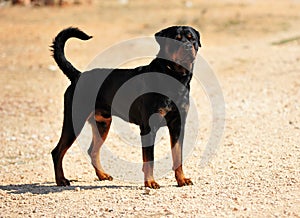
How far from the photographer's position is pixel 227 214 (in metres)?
5.05

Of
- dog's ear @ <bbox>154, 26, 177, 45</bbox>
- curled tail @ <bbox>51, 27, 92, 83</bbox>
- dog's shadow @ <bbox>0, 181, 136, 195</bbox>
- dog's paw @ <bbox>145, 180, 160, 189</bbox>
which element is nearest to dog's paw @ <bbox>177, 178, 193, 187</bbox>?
dog's paw @ <bbox>145, 180, 160, 189</bbox>

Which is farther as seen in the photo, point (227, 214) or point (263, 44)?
point (263, 44)

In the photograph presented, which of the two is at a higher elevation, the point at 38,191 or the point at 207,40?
the point at 207,40

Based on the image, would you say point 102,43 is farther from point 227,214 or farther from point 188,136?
point 227,214

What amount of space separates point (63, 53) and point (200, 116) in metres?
3.82

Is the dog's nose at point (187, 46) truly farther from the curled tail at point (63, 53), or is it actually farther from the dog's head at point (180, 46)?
the curled tail at point (63, 53)

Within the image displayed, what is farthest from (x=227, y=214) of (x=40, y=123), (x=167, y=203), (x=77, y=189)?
(x=40, y=123)

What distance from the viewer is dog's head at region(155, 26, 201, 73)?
6.07 metres

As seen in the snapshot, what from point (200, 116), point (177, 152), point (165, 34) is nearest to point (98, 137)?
point (177, 152)

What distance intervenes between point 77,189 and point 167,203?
1186 millimetres

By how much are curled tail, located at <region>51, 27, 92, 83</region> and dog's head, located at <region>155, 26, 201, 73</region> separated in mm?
997

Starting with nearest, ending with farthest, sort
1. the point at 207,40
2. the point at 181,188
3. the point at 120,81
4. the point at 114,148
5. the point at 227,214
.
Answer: the point at 227,214 → the point at 181,188 → the point at 120,81 → the point at 114,148 → the point at 207,40

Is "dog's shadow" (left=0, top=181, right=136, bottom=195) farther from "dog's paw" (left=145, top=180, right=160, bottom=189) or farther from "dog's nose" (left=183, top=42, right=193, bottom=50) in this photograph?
"dog's nose" (left=183, top=42, right=193, bottom=50)

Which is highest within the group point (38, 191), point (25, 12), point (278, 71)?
point (25, 12)
